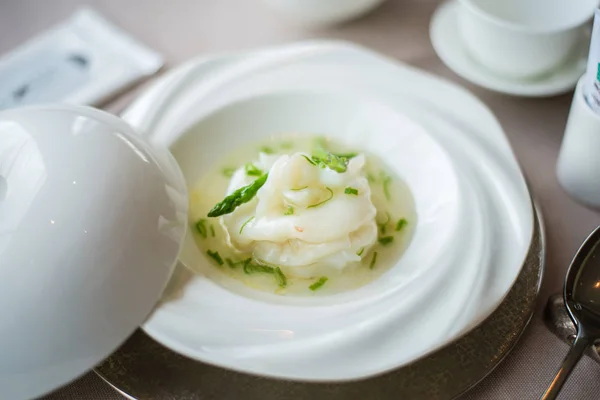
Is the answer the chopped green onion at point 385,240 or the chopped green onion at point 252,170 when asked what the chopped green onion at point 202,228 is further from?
the chopped green onion at point 385,240

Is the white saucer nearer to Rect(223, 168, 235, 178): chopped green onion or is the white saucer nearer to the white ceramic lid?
Rect(223, 168, 235, 178): chopped green onion

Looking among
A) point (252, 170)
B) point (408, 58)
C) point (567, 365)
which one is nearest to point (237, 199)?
point (252, 170)

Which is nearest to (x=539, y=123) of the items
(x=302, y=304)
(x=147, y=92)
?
(x=302, y=304)

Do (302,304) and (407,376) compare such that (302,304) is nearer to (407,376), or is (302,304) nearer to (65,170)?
(407,376)

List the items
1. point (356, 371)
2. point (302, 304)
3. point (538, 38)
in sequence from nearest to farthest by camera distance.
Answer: point (356, 371) < point (302, 304) < point (538, 38)

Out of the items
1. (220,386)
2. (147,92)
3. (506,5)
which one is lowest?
(220,386)

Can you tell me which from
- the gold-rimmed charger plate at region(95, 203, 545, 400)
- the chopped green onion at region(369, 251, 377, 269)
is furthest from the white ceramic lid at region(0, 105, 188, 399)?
the chopped green onion at region(369, 251, 377, 269)

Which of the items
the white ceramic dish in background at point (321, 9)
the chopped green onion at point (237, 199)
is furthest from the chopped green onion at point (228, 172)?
the white ceramic dish in background at point (321, 9)
